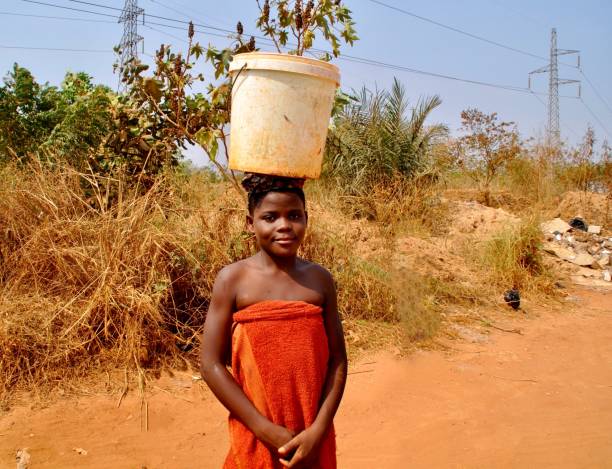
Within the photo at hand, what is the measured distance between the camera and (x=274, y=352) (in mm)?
1420

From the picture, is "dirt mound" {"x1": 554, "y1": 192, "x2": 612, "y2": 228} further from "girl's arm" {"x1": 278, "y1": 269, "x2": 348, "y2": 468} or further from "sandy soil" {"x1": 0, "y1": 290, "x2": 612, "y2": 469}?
"girl's arm" {"x1": 278, "y1": 269, "x2": 348, "y2": 468}

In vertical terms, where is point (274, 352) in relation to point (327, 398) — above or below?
above

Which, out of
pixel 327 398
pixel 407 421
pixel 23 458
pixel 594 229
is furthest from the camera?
pixel 594 229

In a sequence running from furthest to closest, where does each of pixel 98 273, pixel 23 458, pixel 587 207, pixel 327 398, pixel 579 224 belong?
1. pixel 587 207
2. pixel 579 224
3. pixel 98 273
4. pixel 23 458
5. pixel 327 398

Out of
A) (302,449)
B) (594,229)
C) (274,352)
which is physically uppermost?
(274,352)

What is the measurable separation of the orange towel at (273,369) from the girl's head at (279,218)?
0.50 feet

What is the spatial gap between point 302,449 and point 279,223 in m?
0.58

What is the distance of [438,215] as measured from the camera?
809cm

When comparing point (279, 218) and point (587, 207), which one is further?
point (587, 207)

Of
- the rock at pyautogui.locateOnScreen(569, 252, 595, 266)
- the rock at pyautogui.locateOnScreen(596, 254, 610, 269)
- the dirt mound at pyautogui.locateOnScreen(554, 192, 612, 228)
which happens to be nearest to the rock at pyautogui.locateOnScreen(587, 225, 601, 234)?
the dirt mound at pyautogui.locateOnScreen(554, 192, 612, 228)

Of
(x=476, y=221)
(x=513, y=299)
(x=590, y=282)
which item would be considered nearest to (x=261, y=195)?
(x=513, y=299)

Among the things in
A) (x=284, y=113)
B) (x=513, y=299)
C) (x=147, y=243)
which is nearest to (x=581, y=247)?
(x=513, y=299)

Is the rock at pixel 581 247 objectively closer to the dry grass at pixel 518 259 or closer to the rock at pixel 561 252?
the rock at pixel 561 252

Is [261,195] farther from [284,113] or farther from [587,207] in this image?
[587,207]
